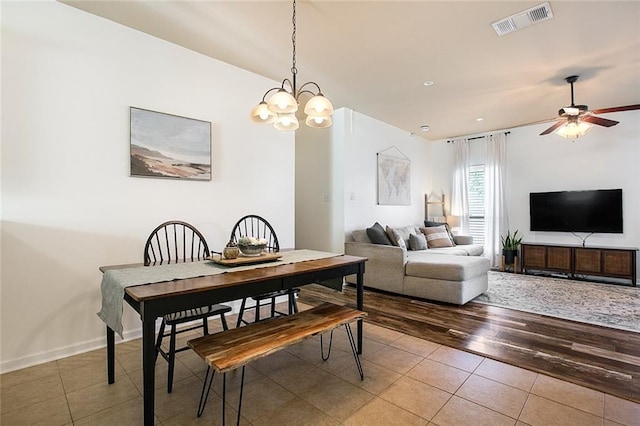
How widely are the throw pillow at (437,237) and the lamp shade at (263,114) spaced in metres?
3.96

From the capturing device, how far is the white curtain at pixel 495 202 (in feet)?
19.4

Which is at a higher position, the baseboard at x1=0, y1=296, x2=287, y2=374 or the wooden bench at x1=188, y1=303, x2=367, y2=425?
the wooden bench at x1=188, y1=303, x2=367, y2=425

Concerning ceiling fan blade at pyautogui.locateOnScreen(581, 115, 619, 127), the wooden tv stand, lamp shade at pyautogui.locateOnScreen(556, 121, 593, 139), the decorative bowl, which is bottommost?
the wooden tv stand

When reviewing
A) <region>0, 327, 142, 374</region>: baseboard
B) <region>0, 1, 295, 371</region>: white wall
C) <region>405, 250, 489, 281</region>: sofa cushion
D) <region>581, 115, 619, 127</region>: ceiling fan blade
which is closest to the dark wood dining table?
<region>0, 327, 142, 374</region>: baseboard

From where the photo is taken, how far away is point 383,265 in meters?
4.18

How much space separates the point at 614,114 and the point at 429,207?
329 centimetres

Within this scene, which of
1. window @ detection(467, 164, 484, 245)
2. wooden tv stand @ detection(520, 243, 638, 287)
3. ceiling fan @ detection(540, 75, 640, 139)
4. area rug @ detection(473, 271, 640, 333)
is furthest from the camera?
window @ detection(467, 164, 484, 245)

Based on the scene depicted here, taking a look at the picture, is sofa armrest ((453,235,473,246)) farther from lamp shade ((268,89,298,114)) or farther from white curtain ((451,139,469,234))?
lamp shade ((268,89,298,114))

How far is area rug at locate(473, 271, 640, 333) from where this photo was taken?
3203 mm

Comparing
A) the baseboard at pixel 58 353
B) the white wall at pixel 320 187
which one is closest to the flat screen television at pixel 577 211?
the white wall at pixel 320 187

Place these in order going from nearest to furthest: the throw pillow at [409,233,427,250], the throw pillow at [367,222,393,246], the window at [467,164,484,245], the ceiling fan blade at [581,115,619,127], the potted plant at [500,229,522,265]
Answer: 1. the ceiling fan blade at [581,115,619,127]
2. the throw pillow at [367,222,393,246]
3. the throw pillow at [409,233,427,250]
4. the potted plant at [500,229,522,265]
5. the window at [467,164,484,245]

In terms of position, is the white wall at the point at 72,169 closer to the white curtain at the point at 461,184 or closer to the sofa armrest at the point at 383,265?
the sofa armrest at the point at 383,265

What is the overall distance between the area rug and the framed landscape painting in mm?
3640

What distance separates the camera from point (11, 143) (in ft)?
7.20
